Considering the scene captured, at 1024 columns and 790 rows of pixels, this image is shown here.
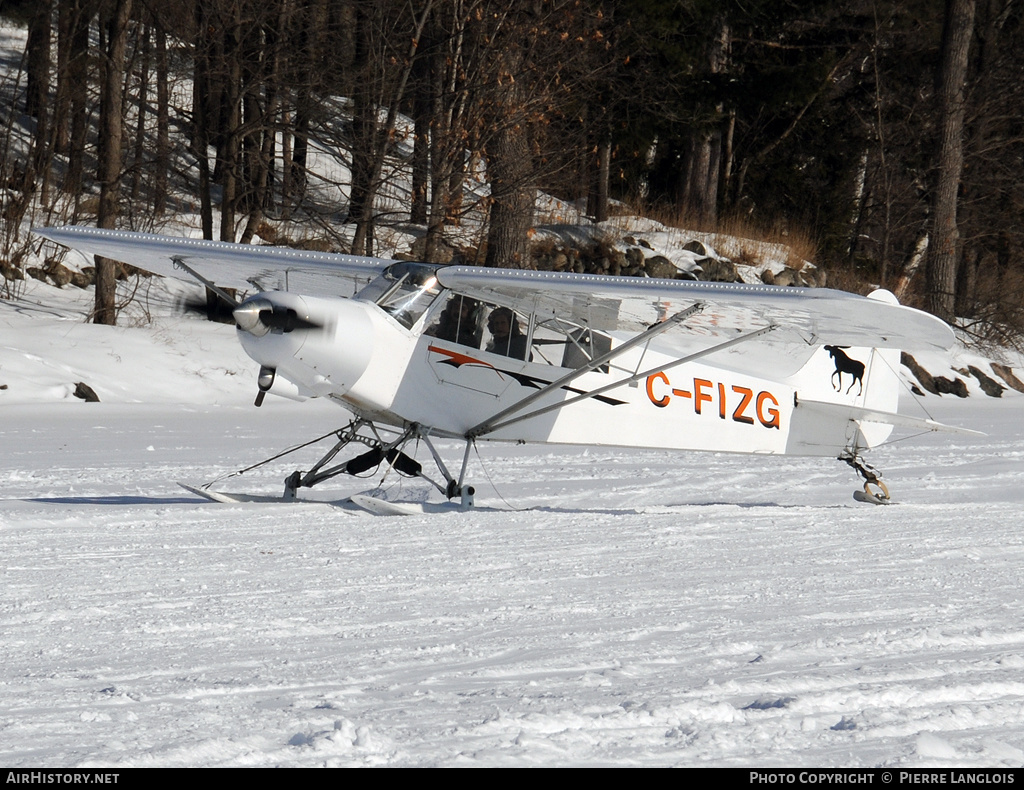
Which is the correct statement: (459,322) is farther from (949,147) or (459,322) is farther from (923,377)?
(949,147)

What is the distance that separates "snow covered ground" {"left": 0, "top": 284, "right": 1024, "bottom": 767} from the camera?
2.88 meters

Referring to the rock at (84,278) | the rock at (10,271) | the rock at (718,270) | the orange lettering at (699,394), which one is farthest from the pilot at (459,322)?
the rock at (84,278)

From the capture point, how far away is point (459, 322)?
7.69 m

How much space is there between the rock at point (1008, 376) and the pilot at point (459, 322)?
17.8 m

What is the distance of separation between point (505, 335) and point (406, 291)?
0.90m

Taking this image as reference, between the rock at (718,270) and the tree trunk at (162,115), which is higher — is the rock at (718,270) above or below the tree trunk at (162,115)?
below

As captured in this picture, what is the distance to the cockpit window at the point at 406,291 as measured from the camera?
7.37 metres

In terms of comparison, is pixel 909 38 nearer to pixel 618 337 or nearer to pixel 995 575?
pixel 618 337

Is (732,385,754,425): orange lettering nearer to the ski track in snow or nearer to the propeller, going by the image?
the ski track in snow

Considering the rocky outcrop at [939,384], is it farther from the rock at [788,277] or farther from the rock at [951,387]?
the rock at [788,277]

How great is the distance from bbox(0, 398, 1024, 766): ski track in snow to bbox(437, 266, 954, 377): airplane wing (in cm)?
131

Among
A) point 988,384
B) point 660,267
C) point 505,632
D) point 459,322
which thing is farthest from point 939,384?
point 505,632
